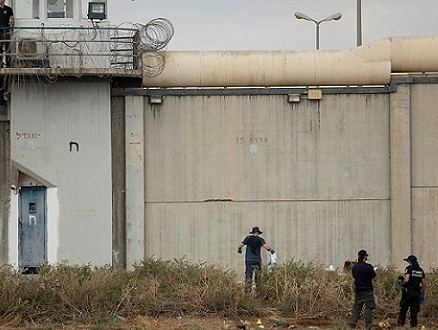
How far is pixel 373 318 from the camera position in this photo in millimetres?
21391

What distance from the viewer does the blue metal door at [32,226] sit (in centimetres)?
2688

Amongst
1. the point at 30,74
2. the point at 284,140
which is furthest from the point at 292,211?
the point at 30,74

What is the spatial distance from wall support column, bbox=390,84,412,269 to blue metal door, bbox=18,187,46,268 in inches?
339

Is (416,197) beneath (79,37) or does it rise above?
beneath

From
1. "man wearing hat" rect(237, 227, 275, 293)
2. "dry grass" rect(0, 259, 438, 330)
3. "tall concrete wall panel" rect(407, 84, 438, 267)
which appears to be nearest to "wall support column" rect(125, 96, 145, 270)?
"man wearing hat" rect(237, 227, 275, 293)

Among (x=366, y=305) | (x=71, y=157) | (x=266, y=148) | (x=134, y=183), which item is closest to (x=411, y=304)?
(x=366, y=305)

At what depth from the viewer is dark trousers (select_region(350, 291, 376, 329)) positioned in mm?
20094

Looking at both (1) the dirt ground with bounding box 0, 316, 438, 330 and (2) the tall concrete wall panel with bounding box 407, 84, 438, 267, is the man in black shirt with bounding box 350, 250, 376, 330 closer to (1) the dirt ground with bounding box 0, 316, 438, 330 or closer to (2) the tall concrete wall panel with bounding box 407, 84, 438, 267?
(1) the dirt ground with bounding box 0, 316, 438, 330

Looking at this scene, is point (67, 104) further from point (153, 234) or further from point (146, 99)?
point (153, 234)

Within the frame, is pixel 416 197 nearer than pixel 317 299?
No

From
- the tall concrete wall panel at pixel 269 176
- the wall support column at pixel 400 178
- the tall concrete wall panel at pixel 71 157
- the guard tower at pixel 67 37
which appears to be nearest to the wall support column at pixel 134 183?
the tall concrete wall panel at pixel 269 176

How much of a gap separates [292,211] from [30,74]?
7.24m

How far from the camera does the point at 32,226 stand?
2694 cm

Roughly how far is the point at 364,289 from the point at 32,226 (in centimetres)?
996
